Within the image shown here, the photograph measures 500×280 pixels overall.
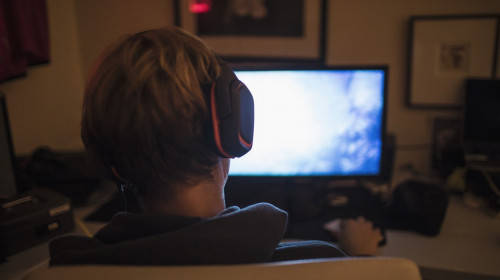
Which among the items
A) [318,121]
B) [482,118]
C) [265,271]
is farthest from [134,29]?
[265,271]

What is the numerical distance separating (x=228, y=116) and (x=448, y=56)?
3.82 feet

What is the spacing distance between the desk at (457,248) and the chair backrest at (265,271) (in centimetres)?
59

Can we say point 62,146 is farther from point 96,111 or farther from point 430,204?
point 430,204

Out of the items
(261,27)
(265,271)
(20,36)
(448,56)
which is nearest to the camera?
(265,271)

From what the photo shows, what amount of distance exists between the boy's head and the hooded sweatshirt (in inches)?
3.0

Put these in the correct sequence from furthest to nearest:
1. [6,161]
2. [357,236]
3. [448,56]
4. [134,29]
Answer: [134,29] → [448,56] → [6,161] → [357,236]

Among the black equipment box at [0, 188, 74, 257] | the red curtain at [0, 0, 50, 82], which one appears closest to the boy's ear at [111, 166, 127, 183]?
the black equipment box at [0, 188, 74, 257]

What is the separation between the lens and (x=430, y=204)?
41.8 inches

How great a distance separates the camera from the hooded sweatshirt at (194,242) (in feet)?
1.52

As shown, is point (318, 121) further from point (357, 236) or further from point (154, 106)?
point (154, 106)

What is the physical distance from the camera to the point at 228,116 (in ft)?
1.80

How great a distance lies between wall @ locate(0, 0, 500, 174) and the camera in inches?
56.6

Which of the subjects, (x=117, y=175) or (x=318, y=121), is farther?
(x=318, y=121)

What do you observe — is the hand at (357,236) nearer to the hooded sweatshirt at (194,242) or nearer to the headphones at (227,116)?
the hooded sweatshirt at (194,242)
